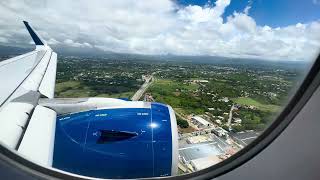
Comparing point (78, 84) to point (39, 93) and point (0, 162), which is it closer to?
point (39, 93)

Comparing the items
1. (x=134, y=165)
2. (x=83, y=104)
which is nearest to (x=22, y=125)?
(x=83, y=104)

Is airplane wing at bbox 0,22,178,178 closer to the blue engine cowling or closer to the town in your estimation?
the blue engine cowling

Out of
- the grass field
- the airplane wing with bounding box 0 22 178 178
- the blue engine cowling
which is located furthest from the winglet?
the grass field

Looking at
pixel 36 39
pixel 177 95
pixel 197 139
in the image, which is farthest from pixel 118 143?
pixel 36 39

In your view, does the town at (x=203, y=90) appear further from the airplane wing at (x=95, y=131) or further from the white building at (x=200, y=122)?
the airplane wing at (x=95, y=131)

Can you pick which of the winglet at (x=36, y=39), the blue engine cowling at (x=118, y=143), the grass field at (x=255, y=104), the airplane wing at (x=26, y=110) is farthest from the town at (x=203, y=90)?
the winglet at (x=36, y=39)

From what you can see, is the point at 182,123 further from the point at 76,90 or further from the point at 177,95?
the point at 76,90
